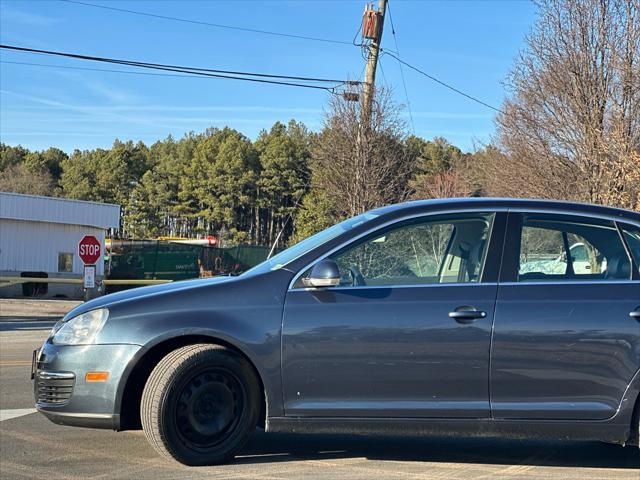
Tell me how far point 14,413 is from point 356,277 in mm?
3598

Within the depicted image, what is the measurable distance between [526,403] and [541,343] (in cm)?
38

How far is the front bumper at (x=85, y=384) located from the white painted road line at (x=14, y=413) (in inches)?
76.5

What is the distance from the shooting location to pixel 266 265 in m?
4.89

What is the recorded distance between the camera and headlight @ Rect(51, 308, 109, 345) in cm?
449

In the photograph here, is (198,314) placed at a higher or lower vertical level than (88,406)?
higher

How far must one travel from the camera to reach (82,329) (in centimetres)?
454

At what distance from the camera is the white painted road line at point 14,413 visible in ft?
20.3

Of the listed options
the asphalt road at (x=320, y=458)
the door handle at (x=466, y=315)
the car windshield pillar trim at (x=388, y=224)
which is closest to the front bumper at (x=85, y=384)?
the asphalt road at (x=320, y=458)

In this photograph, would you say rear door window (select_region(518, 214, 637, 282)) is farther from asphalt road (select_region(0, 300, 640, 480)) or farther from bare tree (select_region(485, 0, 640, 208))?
bare tree (select_region(485, 0, 640, 208))

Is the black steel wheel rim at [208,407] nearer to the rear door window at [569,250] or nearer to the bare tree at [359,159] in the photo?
the rear door window at [569,250]

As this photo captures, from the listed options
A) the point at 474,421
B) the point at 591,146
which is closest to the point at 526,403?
the point at 474,421

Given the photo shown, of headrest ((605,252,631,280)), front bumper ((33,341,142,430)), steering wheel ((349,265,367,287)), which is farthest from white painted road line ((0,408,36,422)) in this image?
headrest ((605,252,631,280))

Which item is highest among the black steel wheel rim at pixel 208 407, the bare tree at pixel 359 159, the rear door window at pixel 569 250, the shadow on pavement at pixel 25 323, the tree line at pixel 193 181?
the tree line at pixel 193 181

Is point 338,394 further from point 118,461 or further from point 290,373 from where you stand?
point 118,461
